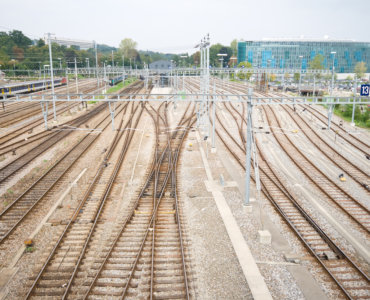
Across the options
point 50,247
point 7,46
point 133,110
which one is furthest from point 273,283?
point 7,46

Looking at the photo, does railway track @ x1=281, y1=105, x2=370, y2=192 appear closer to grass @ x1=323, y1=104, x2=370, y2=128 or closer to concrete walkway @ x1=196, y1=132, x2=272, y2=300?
grass @ x1=323, y1=104, x2=370, y2=128

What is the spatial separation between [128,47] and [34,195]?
13167 centimetres

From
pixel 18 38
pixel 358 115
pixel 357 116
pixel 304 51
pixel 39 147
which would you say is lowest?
pixel 39 147

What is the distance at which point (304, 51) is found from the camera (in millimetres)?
111250

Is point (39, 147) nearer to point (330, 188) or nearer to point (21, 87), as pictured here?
point (330, 188)

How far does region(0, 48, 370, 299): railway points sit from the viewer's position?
28.5 ft

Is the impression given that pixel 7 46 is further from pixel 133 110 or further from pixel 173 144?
pixel 173 144

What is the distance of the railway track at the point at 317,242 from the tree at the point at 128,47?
127473mm

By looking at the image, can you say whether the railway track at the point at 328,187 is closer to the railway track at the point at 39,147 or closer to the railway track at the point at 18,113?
the railway track at the point at 39,147

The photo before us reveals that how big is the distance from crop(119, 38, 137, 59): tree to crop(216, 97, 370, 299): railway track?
127 m

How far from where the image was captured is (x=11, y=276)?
885 cm

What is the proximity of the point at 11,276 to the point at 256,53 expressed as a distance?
11367 centimetres

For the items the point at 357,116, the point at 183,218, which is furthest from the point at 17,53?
the point at 183,218

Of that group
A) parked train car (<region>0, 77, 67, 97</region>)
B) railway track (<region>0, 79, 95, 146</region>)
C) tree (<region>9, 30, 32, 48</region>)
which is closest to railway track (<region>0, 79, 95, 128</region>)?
railway track (<region>0, 79, 95, 146</region>)
